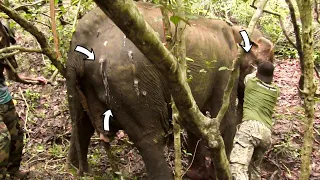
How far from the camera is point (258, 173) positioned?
495 cm

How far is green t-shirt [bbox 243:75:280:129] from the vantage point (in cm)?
475

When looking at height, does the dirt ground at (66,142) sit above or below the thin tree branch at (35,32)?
below

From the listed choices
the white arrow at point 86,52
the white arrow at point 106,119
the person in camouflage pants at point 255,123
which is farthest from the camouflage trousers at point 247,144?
the white arrow at point 86,52

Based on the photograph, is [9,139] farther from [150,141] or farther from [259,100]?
[259,100]

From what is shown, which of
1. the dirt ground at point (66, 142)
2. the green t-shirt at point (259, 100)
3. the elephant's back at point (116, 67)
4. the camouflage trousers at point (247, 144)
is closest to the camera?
the elephant's back at point (116, 67)

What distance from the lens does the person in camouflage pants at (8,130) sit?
4117 millimetres

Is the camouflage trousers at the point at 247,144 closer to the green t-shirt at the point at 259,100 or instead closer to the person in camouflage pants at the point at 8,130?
the green t-shirt at the point at 259,100

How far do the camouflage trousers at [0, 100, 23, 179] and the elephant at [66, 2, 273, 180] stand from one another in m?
0.58

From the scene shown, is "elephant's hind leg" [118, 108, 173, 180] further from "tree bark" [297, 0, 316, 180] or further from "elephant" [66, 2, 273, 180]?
"tree bark" [297, 0, 316, 180]

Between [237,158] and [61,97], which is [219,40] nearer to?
[237,158]

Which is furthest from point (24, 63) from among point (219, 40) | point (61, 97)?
point (219, 40)

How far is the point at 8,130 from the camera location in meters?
4.41

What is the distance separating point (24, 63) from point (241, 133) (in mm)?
4538

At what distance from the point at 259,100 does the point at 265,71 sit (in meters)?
0.32
